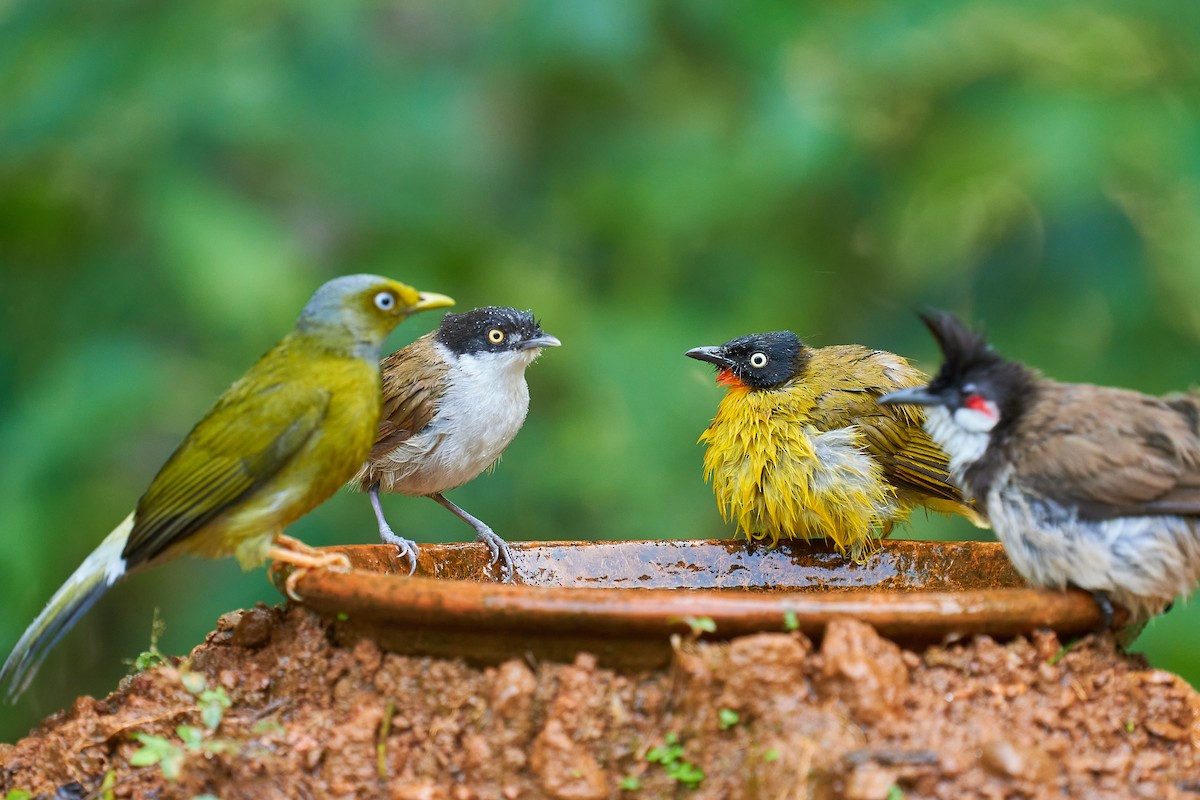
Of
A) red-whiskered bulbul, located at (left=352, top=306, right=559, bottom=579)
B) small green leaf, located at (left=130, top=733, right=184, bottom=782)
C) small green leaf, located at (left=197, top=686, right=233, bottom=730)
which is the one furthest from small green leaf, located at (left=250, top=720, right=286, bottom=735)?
red-whiskered bulbul, located at (left=352, top=306, right=559, bottom=579)

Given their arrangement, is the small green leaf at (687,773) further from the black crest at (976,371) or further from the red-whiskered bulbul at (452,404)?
the red-whiskered bulbul at (452,404)

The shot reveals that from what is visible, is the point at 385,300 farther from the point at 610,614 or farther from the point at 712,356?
the point at 712,356

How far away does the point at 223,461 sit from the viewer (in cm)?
370

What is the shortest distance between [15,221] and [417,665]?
3.56 metres

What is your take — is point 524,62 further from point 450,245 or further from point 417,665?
point 417,665

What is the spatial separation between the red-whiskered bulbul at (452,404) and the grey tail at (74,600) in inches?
54.1

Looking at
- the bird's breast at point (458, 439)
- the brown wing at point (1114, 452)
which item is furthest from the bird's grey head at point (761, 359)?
the brown wing at point (1114, 452)

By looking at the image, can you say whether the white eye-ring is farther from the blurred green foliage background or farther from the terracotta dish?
the blurred green foliage background

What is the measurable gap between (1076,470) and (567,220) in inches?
147

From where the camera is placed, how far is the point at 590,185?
22.2 feet

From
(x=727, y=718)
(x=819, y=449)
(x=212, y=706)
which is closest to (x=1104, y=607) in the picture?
(x=727, y=718)

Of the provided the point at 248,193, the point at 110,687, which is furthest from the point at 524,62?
the point at 110,687

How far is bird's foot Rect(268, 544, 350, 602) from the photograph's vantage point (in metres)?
3.56

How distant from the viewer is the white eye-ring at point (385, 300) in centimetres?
399
